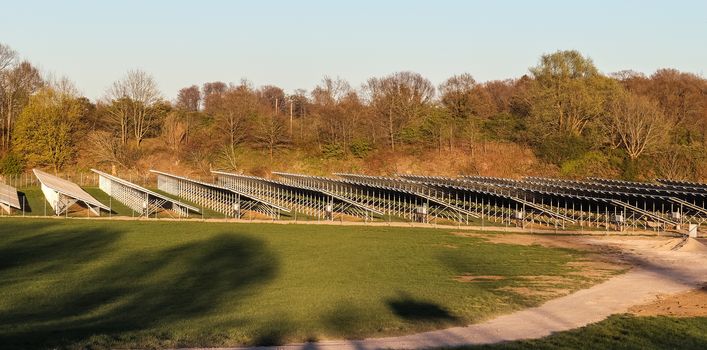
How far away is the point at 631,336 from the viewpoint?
16750 mm

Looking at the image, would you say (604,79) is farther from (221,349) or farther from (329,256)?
(221,349)

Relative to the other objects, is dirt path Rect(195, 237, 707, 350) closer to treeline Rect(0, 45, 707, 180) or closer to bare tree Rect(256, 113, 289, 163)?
treeline Rect(0, 45, 707, 180)

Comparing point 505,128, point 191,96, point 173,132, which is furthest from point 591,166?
point 191,96

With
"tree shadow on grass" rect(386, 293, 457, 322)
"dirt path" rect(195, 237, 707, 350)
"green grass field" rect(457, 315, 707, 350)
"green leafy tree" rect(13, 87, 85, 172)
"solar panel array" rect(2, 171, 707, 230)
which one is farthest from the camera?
"green leafy tree" rect(13, 87, 85, 172)

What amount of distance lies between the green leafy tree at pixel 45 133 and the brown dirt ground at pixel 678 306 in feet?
247

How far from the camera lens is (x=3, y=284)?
2241 cm

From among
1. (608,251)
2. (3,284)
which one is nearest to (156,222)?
(3,284)

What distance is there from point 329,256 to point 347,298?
30.5 ft

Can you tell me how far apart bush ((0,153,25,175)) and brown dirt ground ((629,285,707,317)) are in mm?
73341

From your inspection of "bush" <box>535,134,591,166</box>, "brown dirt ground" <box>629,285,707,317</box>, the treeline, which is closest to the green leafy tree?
the treeline

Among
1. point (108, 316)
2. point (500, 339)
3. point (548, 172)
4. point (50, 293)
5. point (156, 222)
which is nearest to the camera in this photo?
point (500, 339)

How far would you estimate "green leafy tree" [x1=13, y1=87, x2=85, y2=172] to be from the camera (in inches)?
3268

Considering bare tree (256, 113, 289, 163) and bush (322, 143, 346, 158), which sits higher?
bare tree (256, 113, 289, 163)

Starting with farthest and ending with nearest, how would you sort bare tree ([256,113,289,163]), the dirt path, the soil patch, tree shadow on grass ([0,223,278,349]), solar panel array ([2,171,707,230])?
bare tree ([256,113,289,163])
solar panel array ([2,171,707,230])
the soil patch
tree shadow on grass ([0,223,278,349])
the dirt path
